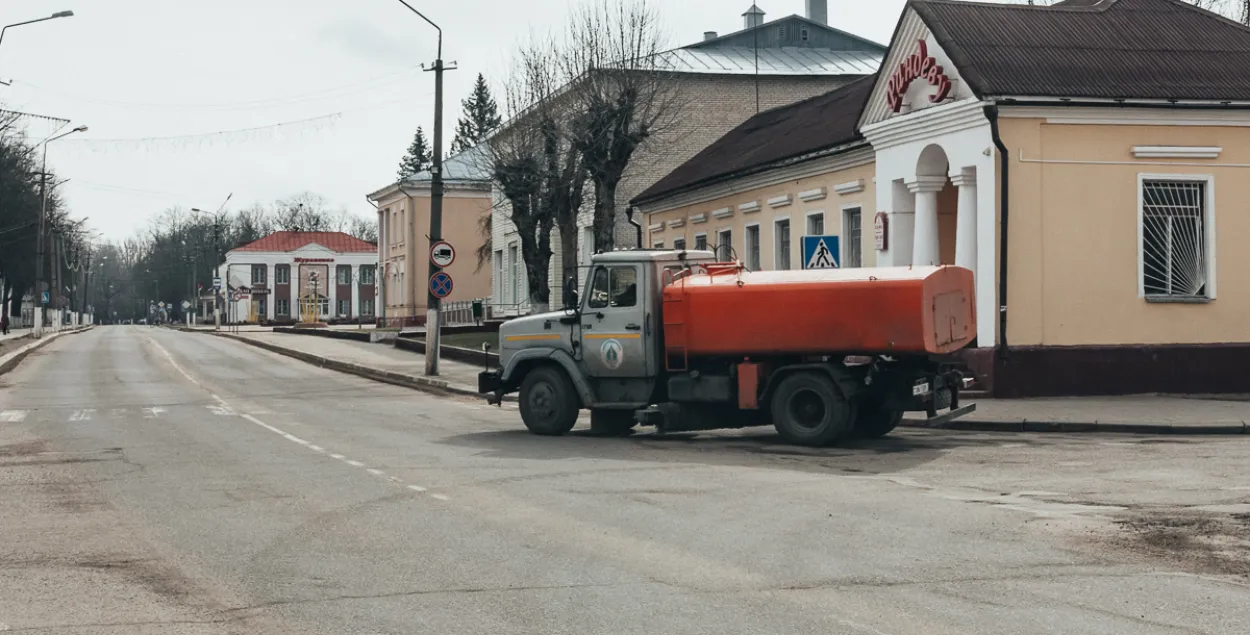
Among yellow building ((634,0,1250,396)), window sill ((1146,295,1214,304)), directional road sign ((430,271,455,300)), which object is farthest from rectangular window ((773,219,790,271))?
window sill ((1146,295,1214,304))

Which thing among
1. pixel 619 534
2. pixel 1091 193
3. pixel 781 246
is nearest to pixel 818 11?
pixel 781 246

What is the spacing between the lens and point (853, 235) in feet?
97.9

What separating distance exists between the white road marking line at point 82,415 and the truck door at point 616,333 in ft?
27.7

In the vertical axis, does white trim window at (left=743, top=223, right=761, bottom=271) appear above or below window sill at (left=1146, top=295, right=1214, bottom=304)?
above

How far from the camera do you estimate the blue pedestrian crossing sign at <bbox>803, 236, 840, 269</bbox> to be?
22797 millimetres

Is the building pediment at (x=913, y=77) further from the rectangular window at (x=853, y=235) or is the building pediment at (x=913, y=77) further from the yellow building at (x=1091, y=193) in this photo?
the rectangular window at (x=853, y=235)

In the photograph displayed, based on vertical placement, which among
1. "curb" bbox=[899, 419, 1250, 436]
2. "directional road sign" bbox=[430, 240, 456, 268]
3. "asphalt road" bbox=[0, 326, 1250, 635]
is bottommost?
"asphalt road" bbox=[0, 326, 1250, 635]

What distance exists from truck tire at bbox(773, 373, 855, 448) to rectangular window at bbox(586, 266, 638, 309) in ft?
8.05

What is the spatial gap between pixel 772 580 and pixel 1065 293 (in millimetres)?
16234

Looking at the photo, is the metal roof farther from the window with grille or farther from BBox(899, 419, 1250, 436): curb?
BBox(899, 419, 1250, 436): curb

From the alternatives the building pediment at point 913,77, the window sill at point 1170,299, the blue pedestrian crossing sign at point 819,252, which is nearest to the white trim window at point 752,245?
the building pediment at point 913,77

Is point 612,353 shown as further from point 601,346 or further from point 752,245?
point 752,245

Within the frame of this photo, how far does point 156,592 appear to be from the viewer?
788cm

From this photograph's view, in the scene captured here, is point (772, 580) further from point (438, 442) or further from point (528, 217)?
point (528, 217)
